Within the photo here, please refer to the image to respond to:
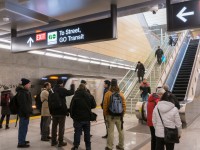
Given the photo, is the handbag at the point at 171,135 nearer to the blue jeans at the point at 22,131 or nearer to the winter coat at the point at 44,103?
the blue jeans at the point at 22,131

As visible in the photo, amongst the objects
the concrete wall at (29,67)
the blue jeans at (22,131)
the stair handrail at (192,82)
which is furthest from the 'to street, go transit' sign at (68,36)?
the stair handrail at (192,82)

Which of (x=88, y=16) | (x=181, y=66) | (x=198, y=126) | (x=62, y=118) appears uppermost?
(x=88, y=16)

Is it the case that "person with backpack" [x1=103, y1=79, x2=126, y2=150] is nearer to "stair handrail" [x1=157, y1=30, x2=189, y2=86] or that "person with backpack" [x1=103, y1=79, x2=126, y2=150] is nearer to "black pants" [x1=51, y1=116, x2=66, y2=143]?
"black pants" [x1=51, y1=116, x2=66, y2=143]

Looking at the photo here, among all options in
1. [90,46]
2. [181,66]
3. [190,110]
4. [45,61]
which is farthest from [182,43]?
[45,61]

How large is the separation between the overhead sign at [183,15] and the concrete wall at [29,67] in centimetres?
962

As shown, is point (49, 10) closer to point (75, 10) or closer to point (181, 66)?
point (75, 10)

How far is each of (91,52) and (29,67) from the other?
14.7 feet

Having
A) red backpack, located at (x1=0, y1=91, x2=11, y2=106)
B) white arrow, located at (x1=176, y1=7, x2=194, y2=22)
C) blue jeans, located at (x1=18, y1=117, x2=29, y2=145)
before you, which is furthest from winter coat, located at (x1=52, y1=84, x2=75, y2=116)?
red backpack, located at (x1=0, y1=91, x2=11, y2=106)

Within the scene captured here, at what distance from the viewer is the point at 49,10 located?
5.69 m

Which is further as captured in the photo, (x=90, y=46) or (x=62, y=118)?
(x=90, y=46)

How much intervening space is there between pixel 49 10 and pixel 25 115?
2.72m

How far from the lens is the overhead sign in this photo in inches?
159

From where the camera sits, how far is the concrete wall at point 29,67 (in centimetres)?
1173

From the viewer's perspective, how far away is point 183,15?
416 cm
